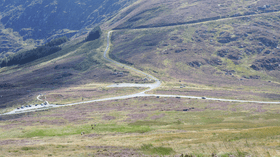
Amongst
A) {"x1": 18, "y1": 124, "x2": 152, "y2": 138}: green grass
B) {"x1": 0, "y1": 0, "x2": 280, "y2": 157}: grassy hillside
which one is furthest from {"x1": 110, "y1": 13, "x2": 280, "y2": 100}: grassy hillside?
{"x1": 18, "y1": 124, "x2": 152, "y2": 138}: green grass

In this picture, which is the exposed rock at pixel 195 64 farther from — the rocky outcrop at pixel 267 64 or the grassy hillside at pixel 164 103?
the rocky outcrop at pixel 267 64

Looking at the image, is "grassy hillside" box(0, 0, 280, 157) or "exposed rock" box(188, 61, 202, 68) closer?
"grassy hillside" box(0, 0, 280, 157)

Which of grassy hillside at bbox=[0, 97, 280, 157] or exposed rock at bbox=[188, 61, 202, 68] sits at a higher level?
grassy hillside at bbox=[0, 97, 280, 157]

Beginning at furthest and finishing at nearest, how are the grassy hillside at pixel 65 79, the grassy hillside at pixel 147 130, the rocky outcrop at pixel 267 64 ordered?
the rocky outcrop at pixel 267 64, the grassy hillside at pixel 65 79, the grassy hillside at pixel 147 130

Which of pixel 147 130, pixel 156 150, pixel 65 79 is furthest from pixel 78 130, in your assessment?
pixel 65 79

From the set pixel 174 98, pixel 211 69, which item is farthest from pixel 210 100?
A: pixel 211 69

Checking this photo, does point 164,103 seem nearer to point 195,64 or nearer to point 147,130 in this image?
point 147,130

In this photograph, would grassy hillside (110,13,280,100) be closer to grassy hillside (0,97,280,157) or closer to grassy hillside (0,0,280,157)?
grassy hillside (0,0,280,157)

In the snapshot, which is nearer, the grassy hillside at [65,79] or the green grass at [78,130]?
the green grass at [78,130]

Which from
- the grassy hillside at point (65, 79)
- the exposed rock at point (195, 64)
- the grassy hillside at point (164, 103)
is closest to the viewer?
the grassy hillside at point (164, 103)

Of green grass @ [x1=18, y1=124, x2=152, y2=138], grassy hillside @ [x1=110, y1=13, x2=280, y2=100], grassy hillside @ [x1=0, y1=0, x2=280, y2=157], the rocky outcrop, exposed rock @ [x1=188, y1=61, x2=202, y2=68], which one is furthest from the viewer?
exposed rock @ [x1=188, y1=61, x2=202, y2=68]

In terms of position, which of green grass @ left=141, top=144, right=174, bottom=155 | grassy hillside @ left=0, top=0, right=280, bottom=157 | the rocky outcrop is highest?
green grass @ left=141, top=144, right=174, bottom=155

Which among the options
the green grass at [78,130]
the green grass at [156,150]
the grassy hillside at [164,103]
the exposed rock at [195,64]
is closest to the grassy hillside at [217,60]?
the exposed rock at [195,64]
